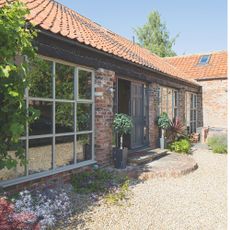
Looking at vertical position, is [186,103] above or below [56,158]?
above

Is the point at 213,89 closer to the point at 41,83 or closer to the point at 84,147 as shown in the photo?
the point at 84,147

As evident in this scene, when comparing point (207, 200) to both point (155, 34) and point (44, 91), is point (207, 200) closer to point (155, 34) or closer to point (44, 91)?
point (44, 91)

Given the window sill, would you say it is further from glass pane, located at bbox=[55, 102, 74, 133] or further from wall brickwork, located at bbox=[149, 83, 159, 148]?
wall brickwork, located at bbox=[149, 83, 159, 148]

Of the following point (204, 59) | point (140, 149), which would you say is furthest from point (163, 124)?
point (204, 59)

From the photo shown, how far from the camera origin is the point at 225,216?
520cm

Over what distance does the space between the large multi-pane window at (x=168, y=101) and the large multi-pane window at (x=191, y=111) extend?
73.2 inches

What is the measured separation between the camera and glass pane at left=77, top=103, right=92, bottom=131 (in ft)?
23.5

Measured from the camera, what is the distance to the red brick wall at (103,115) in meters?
7.66

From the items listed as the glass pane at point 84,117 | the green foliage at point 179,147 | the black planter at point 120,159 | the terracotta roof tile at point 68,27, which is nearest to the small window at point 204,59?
the green foliage at point 179,147

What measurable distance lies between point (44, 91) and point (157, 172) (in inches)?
146

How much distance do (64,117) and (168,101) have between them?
7541mm

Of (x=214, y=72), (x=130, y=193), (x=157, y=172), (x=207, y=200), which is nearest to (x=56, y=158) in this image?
(x=130, y=193)

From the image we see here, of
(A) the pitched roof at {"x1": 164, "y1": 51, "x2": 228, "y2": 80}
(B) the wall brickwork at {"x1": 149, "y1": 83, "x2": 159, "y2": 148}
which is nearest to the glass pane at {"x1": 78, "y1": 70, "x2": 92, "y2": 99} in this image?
(B) the wall brickwork at {"x1": 149, "y1": 83, "x2": 159, "y2": 148}

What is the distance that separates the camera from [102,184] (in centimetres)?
634
